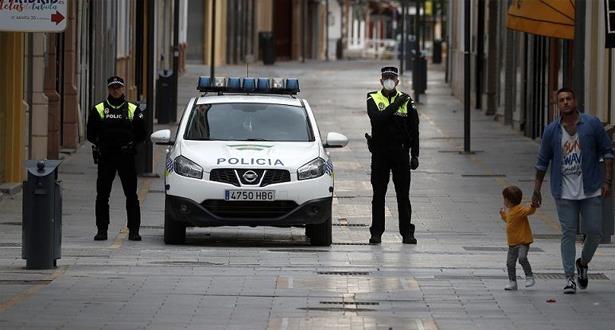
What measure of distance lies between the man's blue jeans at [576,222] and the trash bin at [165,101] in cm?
2401

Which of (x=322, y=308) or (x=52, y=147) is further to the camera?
(x=52, y=147)

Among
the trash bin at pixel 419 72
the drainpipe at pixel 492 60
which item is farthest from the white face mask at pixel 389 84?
the trash bin at pixel 419 72

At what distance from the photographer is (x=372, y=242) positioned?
1927 cm

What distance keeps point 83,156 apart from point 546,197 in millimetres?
9345

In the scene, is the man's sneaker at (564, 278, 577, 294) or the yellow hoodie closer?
the man's sneaker at (564, 278, 577, 294)

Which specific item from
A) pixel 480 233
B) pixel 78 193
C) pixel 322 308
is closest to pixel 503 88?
pixel 78 193

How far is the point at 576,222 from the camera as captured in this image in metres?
14.6

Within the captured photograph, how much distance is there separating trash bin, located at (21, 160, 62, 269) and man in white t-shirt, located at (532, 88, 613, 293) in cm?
428

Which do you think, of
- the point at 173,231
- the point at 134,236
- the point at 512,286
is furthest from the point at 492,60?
the point at 512,286

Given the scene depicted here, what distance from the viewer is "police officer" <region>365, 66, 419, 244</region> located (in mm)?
18797

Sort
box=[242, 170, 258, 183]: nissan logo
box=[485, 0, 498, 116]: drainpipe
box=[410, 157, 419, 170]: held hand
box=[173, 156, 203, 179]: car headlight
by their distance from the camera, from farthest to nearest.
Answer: box=[485, 0, 498, 116]: drainpipe → box=[410, 157, 419, 170]: held hand → box=[173, 156, 203, 179]: car headlight → box=[242, 170, 258, 183]: nissan logo

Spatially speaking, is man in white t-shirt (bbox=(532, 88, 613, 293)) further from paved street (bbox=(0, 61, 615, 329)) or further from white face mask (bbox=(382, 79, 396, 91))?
white face mask (bbox=(382, 79, 396, 91))

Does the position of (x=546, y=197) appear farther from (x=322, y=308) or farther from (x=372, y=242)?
(x=322, y=308)

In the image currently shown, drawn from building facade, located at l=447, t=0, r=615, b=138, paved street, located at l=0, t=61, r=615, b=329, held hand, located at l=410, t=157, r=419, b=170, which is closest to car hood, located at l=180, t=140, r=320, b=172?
paved street, located at l=0, t=61, r=615, b=329
